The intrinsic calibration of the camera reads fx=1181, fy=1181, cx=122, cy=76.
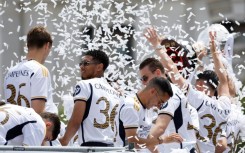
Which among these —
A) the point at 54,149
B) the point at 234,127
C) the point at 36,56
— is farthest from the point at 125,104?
the point at 234,127

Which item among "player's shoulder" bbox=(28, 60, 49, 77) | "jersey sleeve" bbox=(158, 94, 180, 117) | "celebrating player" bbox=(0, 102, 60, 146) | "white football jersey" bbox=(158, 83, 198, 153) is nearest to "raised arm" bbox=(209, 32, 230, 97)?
"white football jersey" bbox=(158, 83, 198, 153)

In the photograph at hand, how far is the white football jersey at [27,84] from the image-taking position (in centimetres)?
1099

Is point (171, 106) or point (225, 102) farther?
point (225, 102)

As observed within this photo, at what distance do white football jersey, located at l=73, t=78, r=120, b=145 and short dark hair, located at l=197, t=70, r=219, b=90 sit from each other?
1.67 metres

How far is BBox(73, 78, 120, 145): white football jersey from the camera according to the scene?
11.3 metres

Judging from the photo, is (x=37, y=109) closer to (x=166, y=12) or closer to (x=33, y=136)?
(x=33, y=136)

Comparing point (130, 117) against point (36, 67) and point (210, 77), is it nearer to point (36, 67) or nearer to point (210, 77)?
point (36, 67)

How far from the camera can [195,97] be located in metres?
12.2

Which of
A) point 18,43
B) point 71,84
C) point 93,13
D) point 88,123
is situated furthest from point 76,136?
point 18,43

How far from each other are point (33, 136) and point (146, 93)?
5.26ft

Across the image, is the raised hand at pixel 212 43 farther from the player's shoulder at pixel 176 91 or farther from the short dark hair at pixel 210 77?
the player's shoulder at pixel 176 91

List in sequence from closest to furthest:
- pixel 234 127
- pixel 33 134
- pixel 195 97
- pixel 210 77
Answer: pixel 33 134 → pixel 195 97 → pixel 210 77 → pixel 234 127

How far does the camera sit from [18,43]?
20.9 m

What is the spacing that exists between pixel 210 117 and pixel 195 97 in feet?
1.09
